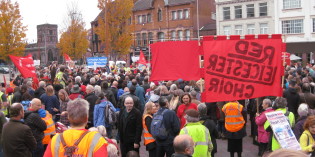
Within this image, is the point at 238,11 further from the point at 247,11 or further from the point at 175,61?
the point at 175,61

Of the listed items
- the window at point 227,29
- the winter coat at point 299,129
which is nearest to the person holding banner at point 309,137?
the winter coat at point 299,129

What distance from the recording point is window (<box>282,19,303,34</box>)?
37.8m

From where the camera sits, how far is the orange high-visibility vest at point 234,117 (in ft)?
26.9

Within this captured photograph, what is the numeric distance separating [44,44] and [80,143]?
3657 inches

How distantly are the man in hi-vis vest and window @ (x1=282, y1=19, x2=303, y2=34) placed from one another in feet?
125

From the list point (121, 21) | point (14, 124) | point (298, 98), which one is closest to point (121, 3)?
point (121, 21)

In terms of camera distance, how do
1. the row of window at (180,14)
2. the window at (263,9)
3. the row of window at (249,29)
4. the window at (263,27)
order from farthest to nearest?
the row of window at (180,14), the row of window at (249,29), the window at (263,27), the window at (263,9)

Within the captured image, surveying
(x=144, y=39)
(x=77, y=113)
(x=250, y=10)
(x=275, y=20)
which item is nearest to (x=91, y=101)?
(x=77, y=113)

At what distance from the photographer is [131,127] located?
7508mm

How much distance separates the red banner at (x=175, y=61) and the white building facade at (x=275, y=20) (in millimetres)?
32080

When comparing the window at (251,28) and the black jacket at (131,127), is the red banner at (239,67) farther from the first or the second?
the window at (251,28)

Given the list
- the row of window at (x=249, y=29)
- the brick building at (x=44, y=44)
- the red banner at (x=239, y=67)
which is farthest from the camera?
the brick building at (x=44, y=44)

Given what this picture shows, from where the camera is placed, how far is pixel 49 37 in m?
93.5

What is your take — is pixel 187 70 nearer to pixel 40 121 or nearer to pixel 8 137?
pixel 40 121
